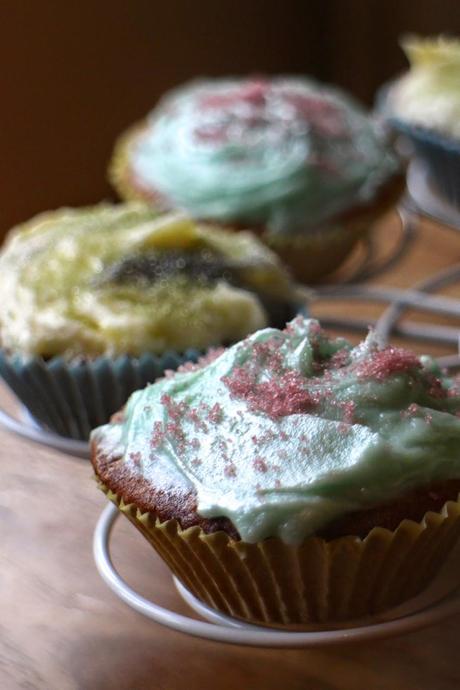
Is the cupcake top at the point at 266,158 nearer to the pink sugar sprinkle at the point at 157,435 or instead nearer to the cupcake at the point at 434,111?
the cupcake at the point at 434,111

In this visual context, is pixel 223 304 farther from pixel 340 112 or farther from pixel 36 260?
pixel 340 112

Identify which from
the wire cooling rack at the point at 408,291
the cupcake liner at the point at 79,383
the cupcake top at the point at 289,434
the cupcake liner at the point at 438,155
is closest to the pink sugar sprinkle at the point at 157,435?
the cupcake top at the point at 289,434

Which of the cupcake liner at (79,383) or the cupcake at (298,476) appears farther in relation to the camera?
the cupcake liner at (79,383)

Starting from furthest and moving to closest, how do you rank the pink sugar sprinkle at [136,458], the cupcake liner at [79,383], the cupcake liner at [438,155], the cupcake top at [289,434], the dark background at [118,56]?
the dark background at [118,56] → the cupcake liner at [438,155] → the cupcake liner at [79,383] → the pink sugar sprinkle at [136,458] → the cupcake top at [289,434]

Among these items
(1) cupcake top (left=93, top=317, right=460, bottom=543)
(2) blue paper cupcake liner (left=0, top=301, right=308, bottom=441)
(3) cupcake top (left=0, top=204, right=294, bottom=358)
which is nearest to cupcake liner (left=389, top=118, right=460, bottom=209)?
(3) cupcake top (left=0, top=204, right=294, bottom=358)

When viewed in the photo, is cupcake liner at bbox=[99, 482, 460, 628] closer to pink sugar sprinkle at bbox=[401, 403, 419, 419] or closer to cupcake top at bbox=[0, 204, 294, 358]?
pink sugar sprinkle at bbox=[401, 403, 419, 419]

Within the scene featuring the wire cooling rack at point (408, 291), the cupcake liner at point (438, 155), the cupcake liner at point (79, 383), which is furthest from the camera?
the cupcake liner at point (438, 155)

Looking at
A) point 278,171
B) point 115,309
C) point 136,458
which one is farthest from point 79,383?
point 278,171

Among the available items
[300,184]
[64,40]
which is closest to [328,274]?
[300,184]
